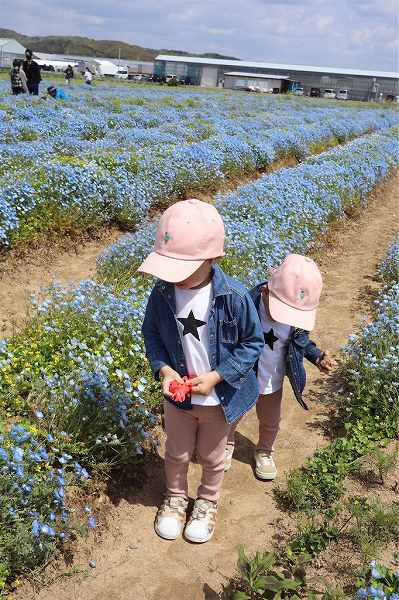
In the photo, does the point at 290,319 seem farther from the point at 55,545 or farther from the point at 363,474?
the point at 55,545

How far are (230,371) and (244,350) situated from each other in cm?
14

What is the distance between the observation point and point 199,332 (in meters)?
2.79

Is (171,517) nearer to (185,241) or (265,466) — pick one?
(265,466)

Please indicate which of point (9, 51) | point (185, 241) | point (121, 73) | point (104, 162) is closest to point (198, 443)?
point (185, 241)

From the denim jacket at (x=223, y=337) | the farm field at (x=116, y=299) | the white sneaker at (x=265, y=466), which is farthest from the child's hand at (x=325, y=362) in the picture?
the farm field at (x=116, y=299)

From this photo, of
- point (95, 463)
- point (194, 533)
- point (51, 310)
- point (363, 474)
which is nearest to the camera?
point (194, 533)

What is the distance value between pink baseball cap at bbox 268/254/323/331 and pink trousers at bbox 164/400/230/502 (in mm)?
652

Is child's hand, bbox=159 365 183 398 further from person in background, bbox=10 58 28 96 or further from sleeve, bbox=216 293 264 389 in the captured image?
person in background, bbox=10 58 28 96

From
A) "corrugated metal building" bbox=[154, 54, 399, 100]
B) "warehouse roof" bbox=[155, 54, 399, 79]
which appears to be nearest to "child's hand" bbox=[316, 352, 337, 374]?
"corrugated metal building" bbox=[154, 54, 399, 100]

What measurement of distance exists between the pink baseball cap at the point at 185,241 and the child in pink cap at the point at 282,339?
27.4 inches

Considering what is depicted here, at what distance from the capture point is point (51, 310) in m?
4.46

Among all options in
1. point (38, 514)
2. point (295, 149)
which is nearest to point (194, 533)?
point (38, 514)

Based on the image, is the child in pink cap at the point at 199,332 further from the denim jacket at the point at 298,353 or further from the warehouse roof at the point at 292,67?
the warehouse roof at the point at 292,67

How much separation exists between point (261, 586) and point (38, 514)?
1147 millimetres
